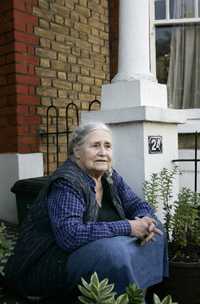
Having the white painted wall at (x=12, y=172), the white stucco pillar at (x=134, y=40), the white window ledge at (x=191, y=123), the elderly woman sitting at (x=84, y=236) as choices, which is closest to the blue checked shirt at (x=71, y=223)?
the elderly woman sitting at (x=84, y=236)

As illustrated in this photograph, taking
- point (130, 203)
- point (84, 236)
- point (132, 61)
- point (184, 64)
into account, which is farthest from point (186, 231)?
point (184, 64)

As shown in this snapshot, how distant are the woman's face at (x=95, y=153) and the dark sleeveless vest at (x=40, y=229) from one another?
10 cm

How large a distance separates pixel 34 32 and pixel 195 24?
6.25 feet

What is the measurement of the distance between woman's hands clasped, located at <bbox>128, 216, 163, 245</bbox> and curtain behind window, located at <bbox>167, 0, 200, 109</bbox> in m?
2.98

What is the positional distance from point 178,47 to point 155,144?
220cm

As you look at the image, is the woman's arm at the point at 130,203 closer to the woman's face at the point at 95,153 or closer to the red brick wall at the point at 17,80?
the woman's face at the point at 95,153

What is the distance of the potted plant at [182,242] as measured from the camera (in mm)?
2793

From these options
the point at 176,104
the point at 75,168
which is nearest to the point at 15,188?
the point at 75,168

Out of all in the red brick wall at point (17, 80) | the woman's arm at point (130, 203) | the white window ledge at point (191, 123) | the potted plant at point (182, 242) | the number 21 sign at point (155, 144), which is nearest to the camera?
the potted plant at point (182, 242)

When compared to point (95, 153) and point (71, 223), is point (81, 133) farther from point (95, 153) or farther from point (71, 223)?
point (71, 223)

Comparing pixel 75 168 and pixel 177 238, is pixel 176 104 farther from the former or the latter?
pixel 75 168

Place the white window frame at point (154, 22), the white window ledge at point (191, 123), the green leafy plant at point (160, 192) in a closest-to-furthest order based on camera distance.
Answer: the green leafy plant at point (160, 192)
the white window ledge at point (191, 123)
the white window frame at point (154, 22)

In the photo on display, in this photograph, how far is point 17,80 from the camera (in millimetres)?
4484

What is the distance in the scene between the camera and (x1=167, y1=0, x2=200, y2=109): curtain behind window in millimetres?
5324
